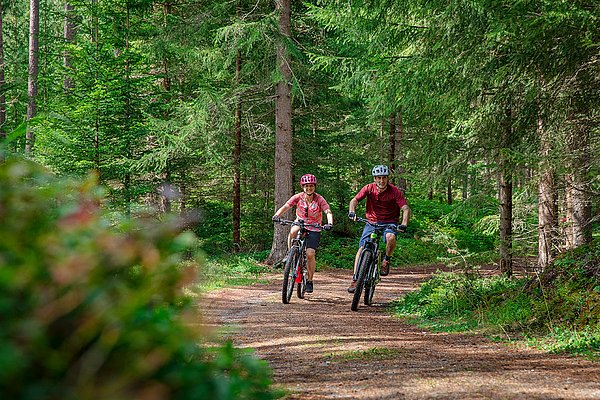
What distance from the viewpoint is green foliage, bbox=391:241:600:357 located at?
222 inches

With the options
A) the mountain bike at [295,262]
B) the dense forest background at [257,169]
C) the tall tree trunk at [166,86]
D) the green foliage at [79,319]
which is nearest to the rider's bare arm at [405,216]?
the dense forest background at [257,169]

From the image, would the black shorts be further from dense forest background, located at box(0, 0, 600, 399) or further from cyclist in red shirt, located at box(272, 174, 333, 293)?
dense forest background, located at box(0, 0, 600, 399)

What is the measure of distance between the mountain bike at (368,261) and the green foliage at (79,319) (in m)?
7.42

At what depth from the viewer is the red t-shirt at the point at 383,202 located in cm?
916

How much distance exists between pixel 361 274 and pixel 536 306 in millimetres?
2925

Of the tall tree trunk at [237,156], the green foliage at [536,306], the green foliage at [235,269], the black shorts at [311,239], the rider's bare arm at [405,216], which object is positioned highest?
the tall tree trunk at [237,156]

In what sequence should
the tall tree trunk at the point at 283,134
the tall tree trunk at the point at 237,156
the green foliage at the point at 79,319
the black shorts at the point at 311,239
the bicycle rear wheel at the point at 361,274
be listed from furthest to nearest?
the tall tree trunk at the point at 237,156 → the tall tree trunk at the point at 283,134 → the black shorts at the point at 311,239 → the bicycle rear wheel at the point at 361,274 → the green foliage at the point at 79,319

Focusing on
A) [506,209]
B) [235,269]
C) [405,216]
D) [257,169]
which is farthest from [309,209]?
[257,169]

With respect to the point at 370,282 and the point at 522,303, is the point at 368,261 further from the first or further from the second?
the point at 522,303

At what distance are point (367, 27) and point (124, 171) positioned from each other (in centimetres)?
742

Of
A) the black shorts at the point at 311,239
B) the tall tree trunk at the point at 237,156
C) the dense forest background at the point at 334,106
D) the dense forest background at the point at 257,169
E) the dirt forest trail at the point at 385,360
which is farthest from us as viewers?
the tall tree trunk at the point at 237,156

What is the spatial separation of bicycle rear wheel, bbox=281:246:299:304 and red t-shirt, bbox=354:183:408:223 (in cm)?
145

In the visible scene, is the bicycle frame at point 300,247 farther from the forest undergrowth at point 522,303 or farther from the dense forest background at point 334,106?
the dense forest background at point 334,106

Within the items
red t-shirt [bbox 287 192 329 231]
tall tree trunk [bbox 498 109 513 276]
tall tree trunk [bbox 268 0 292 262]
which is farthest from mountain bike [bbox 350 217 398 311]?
tall tree trunk [bbox 268 0 292 262]
